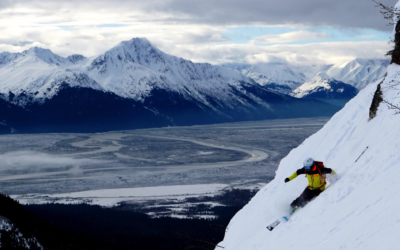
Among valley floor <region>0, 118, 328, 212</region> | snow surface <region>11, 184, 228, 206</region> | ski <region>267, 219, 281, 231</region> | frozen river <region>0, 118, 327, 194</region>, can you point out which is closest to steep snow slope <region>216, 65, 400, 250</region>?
ski <region>267, 219, 281, 231</region>

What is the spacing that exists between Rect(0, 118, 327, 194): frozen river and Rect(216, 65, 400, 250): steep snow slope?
68203 millimetres

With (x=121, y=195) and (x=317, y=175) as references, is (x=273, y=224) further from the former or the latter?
(x=121, y=195)

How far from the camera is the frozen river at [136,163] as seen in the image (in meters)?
86.4

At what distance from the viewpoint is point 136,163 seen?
354 ft

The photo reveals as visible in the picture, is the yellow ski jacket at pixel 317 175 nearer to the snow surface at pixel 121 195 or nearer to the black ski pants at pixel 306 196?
the black ski pants at pixel 306 196

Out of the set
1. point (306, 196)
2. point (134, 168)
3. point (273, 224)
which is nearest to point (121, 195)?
point (134, 168)

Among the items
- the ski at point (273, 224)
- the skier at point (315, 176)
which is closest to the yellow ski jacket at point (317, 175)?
the skier at point (315, 176)

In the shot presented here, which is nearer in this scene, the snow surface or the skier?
the skier

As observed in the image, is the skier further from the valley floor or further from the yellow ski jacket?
the valley floor

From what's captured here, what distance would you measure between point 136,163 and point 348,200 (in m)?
102

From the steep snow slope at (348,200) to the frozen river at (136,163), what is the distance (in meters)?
68.2

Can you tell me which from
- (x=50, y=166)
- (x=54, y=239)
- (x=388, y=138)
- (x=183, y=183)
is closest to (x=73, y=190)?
(x=183, y=183)

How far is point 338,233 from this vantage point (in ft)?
23.4

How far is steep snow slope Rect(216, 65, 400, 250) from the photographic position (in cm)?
662
